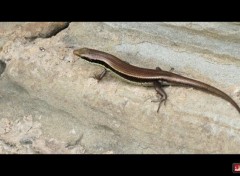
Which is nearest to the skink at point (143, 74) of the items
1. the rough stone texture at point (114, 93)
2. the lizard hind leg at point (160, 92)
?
the lizard hind leg at point (160, 92)

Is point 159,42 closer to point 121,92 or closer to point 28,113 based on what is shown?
point 121,92

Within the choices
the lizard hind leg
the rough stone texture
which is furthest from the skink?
the rough stone texture

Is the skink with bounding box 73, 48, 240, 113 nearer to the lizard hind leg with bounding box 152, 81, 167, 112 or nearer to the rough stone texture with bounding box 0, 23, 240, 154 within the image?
the lizard hind leg with bounding box 152, 81, 167, 112

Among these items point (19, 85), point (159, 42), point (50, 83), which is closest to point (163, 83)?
point (159, 42)

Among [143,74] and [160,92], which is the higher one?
[143,74]

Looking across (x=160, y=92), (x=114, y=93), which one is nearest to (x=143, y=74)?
(x=160, y=92)

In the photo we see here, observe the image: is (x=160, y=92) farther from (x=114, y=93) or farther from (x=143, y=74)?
(x=114, y=93)
